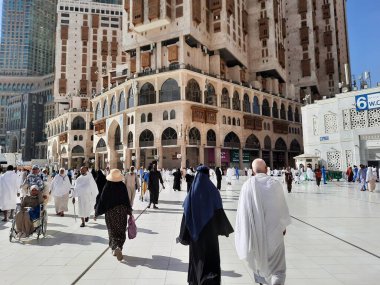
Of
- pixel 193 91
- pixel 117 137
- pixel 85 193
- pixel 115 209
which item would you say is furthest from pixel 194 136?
pixel 115 209

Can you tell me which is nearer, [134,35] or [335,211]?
[335,211]

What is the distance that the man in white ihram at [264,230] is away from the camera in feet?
11.3

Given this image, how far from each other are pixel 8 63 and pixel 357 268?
379 feet

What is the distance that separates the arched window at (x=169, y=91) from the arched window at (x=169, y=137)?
4.08 m

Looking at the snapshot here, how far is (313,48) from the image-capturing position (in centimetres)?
5825

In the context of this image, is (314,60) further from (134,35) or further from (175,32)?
(134,35)

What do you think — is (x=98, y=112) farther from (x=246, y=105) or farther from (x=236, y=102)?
(x=246, y=105)

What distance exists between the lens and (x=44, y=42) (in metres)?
102

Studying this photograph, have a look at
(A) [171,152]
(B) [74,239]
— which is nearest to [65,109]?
(A) [171,152]

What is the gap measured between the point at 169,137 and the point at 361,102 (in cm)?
2229

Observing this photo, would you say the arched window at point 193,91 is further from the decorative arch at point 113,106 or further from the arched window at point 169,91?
the decorative arch at point 113,106

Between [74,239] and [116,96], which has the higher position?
[116,96]

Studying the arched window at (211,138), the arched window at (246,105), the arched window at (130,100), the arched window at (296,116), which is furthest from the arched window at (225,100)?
the arched window at (296,116)

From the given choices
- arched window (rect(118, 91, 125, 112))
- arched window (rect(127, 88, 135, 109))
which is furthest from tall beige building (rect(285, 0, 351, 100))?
arched window (rect(118, 91, 125, 112))
